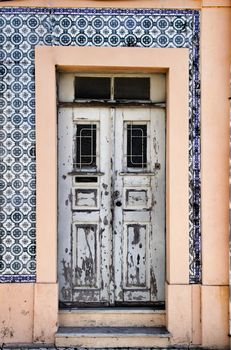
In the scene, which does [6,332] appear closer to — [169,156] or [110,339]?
[110,339]

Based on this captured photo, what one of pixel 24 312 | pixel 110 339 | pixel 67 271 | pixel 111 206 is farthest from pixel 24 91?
pixel 110 339

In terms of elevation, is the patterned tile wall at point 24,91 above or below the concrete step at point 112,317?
above

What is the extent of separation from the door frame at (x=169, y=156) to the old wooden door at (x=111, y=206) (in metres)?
0.27

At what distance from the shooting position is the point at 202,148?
19.9 ft

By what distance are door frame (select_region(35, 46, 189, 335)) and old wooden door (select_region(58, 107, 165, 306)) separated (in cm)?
27

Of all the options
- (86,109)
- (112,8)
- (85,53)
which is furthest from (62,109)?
(112,8)

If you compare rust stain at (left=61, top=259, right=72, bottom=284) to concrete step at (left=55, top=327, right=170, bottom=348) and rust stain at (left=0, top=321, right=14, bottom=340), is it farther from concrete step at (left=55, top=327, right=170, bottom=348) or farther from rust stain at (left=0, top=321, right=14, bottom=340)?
rust stain at (left=0, top=321, right=14, bottom=340)

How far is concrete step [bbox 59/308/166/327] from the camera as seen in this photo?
6160 mm

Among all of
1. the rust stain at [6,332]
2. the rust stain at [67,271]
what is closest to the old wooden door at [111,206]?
the rust stain at [67,271]

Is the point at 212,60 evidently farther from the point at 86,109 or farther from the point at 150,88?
the point at 86,109

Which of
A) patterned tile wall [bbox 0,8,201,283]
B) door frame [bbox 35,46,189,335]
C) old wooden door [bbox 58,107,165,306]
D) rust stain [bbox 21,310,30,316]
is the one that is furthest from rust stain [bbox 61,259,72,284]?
rust stain [bbox 21,310,30,316]

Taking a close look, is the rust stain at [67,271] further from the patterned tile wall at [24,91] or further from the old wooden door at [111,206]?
the patterned tile wall at [24,91]

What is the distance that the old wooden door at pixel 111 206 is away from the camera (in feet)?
20.6

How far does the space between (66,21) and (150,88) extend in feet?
3.72
